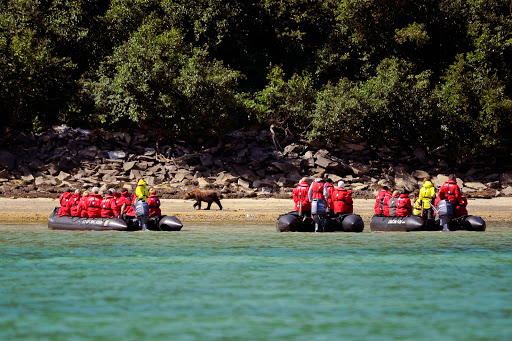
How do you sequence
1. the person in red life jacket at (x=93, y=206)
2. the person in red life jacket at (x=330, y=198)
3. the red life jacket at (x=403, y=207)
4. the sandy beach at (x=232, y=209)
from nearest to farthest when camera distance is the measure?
the person in red life jacket at (x=330, y=198), the red life jacket at (x=403, y=207), the person in red life jacket at (x=93, y=206), the sandy beach at (x=232, y=209)

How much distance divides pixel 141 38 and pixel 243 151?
8.99 m

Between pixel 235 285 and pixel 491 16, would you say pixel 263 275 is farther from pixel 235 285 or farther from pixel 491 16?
pixel 491 16

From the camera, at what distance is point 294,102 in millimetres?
45188

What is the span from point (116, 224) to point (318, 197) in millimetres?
7276

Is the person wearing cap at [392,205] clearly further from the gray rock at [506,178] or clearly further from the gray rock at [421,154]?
the gray rock at [506,178]

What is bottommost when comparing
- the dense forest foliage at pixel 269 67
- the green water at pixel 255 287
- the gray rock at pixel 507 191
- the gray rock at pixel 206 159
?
the green water at pixel 255 287

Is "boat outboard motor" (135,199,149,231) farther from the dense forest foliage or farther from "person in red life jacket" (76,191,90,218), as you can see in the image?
the dense forest foliage

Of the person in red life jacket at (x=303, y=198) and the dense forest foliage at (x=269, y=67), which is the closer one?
the person in red life jacket at (x=303, y=198)

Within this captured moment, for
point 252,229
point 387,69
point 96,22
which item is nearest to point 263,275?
point 252,229

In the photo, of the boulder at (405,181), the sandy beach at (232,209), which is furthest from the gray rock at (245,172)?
the boulder at (405,181)

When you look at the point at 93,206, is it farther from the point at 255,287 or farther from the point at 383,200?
the point at 255,287

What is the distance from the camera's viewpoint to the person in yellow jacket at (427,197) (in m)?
27.2

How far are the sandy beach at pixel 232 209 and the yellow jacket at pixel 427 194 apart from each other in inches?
224

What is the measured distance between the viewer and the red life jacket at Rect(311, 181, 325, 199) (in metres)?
25.5
